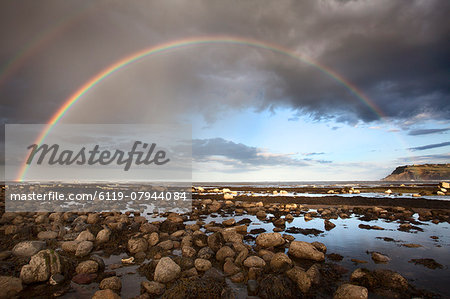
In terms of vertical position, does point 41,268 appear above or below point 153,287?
above

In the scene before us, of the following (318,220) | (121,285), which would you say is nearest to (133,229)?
(121,285)

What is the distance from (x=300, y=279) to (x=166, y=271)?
4273 millimetres

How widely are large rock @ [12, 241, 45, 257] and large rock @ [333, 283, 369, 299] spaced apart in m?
11.9

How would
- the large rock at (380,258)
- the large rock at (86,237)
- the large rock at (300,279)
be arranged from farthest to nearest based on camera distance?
the large rock at (86,237)
the large rock at (380,258)
the large rock at (300,279)

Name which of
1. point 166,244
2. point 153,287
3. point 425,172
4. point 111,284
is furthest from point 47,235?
point 425,172

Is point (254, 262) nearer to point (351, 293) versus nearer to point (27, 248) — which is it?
point (351, 293)

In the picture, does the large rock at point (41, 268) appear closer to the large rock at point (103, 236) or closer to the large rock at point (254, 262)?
the large rock at point (103, 236)

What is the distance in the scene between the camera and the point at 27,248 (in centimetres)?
995

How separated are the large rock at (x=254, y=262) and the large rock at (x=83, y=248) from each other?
7.17 metres

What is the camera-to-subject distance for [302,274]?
7.03m

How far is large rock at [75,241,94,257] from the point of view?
1014 cm

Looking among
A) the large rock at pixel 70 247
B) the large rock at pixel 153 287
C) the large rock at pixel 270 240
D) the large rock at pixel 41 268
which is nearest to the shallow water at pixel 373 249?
the large rock at pixel 153 287

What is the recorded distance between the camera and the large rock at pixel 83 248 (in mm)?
10141

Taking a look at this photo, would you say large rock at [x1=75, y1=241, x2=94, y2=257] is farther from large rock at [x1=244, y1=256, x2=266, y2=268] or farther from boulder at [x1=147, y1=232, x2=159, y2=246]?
large rock at [x1=244, y1=256, x2=266, y2=268]
